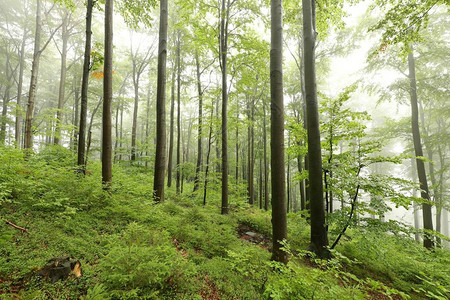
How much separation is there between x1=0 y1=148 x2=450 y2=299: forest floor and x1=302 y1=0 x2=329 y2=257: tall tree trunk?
0.65m

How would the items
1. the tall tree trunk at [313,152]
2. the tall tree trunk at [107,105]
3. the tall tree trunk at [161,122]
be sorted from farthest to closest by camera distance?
the tall tree trunk at [161,122] → the tall tree trunk at [107,105] → the tall tree trunk at [313,152]

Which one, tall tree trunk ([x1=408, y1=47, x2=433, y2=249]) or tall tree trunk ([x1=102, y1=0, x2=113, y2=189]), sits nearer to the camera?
tall tree trunk ([x1=102, y1=0, x2=113, y2=189])

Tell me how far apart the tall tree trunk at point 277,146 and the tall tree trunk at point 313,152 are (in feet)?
4.53

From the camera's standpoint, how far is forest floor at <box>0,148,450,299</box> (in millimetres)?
2396

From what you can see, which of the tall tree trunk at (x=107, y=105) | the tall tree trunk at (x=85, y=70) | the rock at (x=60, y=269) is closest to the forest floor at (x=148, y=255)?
the rock at (x=60, y=269)

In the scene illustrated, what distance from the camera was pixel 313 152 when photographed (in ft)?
16.2

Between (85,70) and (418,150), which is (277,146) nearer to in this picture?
(85,70)

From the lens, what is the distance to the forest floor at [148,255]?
94.3 inches

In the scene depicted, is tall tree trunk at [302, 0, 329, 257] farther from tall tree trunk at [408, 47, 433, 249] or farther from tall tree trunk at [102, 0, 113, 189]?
tall tree trunk at [408, 47, 433, 249]

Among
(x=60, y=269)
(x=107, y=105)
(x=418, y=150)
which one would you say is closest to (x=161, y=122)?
(x=107, y=105)

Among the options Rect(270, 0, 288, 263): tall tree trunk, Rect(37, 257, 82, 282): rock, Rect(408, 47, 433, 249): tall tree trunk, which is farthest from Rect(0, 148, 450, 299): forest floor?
Rect(408, 47, 433, 249): tall tree trunk

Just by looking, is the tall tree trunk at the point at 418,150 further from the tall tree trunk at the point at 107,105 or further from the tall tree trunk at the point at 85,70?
the tall tree trunk at the point at 85,70

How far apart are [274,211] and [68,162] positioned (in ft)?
27.9

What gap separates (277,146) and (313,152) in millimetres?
1648
